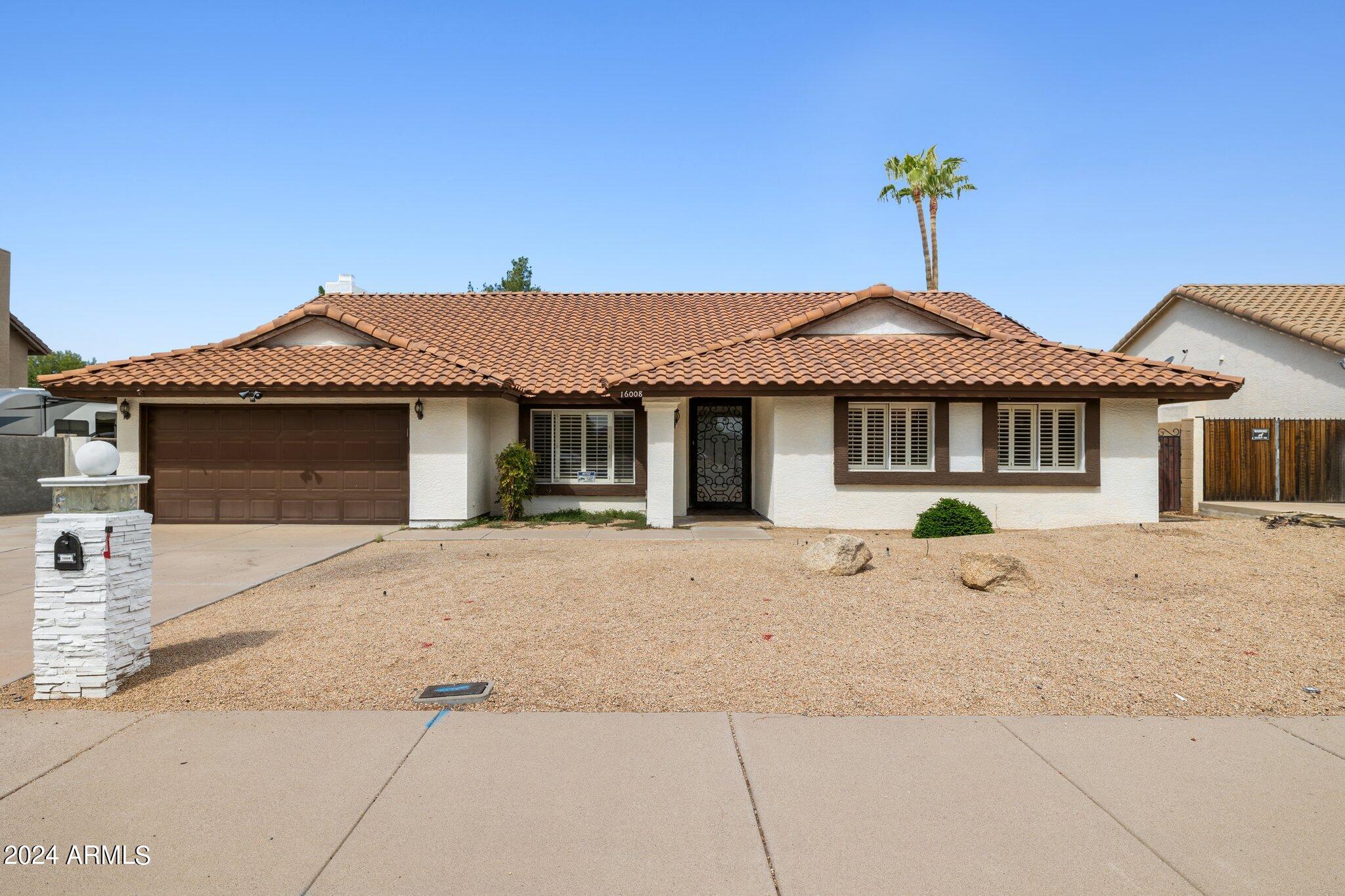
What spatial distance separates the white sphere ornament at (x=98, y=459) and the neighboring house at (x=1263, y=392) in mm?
19676

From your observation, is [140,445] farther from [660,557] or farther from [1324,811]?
[1324,811]

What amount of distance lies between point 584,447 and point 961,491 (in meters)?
7.54

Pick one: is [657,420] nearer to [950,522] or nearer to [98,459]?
[950,522]

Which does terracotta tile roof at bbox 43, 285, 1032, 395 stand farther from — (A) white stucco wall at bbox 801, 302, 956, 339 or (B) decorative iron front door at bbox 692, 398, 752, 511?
(B) decorative iron front door at bbox 692, 398, 752, 511

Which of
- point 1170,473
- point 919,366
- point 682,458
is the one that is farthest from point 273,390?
point 1170,473

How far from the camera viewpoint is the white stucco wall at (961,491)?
13938 millimetres

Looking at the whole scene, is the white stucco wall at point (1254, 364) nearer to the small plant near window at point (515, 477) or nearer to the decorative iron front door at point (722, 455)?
the decorative iron front door at point (722, 455)

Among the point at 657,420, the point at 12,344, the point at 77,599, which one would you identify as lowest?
the point at 77,599

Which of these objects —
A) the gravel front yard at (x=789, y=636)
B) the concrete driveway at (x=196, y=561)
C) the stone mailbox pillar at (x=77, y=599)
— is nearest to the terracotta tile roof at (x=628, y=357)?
the concrete driveway at (x=196, y=561)

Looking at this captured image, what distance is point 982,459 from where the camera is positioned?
1402 centimetres

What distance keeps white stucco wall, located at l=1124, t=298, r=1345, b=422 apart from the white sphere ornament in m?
20.6

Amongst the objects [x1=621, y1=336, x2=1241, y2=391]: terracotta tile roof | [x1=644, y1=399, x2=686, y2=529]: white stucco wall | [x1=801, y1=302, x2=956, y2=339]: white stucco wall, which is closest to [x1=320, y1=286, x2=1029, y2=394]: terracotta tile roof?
[x1=801, y1=302, x2=956, y2=339]: white stucco wall

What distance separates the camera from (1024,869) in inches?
122

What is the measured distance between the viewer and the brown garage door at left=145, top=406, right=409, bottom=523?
14.7m
